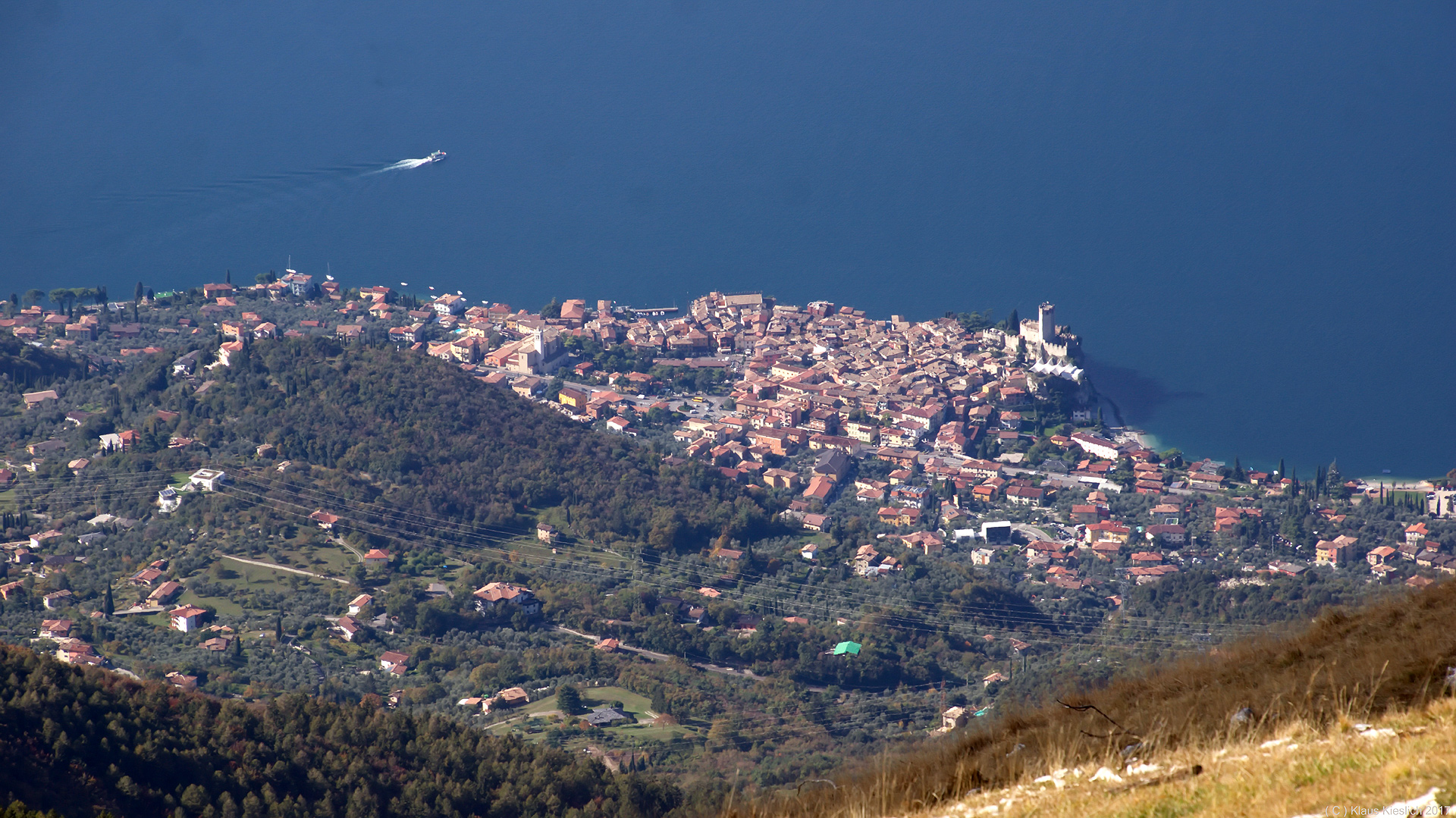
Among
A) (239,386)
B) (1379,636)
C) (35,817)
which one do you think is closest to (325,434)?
(239,386)

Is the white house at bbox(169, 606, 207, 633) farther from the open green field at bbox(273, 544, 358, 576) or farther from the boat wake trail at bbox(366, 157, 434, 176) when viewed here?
the boat wake trail at bbox(366, 157, 434, 176)

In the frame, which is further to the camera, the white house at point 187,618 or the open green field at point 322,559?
the open green field at point 322,559

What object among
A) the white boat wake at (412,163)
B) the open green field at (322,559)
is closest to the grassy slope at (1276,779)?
the open green field at (322,559)

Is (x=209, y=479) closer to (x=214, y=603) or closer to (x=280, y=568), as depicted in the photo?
(x=280, y=568)

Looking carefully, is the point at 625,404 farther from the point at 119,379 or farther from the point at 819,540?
the point at 119,379

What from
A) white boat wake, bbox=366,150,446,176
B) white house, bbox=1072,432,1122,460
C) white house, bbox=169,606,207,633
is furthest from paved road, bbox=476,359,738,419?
white boat wake, bbox=366,150,446,176

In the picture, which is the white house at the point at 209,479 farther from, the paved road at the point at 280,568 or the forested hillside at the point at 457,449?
the paved road at the point at 280,568
